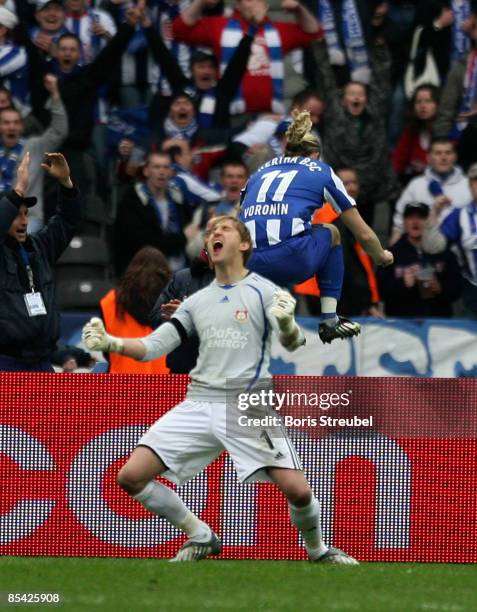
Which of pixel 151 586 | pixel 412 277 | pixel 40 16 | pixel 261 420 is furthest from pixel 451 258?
pixel 151 586

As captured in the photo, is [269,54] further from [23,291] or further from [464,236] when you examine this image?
[23,291]

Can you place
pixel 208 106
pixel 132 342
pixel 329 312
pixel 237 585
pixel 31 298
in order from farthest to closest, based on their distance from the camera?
pixel 208 106
pixel 31 298
pixel 329 312
pixel 132 342
pixel 237 585

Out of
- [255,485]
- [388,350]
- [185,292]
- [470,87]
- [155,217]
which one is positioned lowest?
[388,350]

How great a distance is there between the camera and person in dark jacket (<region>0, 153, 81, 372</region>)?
35.4ft

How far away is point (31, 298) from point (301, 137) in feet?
7.02

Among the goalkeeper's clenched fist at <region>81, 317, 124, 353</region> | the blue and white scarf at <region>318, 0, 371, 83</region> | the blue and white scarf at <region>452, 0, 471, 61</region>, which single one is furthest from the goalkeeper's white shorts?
the blue and white scarf at <region>452, 0, 471, 61</region>

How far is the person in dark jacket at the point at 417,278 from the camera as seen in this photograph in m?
14.5

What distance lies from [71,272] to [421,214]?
3.30 meters

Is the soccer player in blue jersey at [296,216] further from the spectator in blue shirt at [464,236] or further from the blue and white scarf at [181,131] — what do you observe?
the blue and white scarf at [181,131]

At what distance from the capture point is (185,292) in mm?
11227

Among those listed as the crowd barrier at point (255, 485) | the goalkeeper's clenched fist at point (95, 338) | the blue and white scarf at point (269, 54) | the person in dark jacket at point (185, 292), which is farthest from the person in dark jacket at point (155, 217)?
the goalkeeper's clenched fist at point (95, 338)

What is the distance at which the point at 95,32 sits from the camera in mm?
16031

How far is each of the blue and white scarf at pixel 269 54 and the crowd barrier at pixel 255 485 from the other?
19.5 ft

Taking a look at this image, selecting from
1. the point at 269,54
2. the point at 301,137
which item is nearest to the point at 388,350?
the point at 269,54
